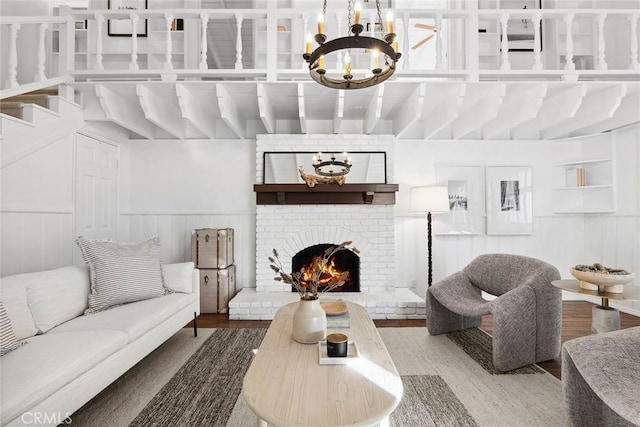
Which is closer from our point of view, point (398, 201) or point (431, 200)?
point (431, 200)

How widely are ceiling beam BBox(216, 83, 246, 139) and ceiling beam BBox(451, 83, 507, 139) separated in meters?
2.56

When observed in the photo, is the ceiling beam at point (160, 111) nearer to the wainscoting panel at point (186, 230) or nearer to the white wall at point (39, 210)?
the white wall at point (39, 210)

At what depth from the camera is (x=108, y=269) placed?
2459 millimetres

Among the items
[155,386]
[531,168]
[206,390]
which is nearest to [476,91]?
[531,168]

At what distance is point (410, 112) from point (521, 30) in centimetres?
247

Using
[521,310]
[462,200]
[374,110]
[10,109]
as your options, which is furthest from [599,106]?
[10,109]

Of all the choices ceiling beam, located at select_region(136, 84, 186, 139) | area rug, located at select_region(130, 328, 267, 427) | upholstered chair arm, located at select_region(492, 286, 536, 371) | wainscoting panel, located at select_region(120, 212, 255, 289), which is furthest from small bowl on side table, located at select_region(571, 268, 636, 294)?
ceiling beam, located at select_region(136, 84, 186, 139)

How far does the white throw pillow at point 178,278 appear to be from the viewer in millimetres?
2951

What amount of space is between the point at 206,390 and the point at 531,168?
181 inches

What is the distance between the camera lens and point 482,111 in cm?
348

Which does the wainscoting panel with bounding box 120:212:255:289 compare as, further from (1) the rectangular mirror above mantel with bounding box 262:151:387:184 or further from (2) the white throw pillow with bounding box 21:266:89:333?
(2) the white throw pillow with bounding box 21:266:89:333

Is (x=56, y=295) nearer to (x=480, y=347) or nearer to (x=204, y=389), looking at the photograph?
(x=204, y=389)

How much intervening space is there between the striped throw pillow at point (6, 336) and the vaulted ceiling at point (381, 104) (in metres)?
2.15

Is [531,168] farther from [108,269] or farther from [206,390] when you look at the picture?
[108,269]
